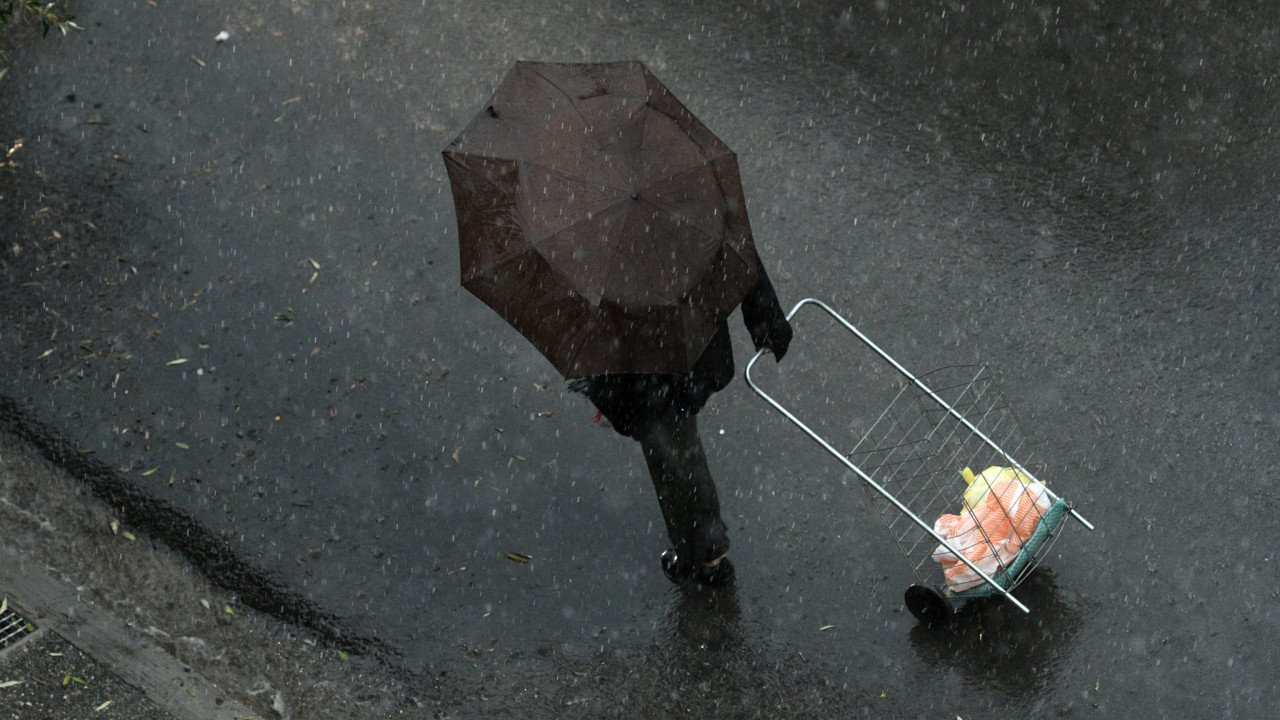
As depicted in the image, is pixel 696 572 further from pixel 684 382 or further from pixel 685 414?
pixel 684 382

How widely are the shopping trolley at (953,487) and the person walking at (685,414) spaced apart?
167 mm

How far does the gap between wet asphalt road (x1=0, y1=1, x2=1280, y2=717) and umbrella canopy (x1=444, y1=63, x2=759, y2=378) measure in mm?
1693

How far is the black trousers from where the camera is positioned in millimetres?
4938

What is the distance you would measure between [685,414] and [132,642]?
264 centimetres

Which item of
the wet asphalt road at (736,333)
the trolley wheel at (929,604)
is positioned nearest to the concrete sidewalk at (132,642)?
the wet asphalt road at (736,333)

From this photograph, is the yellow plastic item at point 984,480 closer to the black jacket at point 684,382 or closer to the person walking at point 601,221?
the black jacket at point 684,382

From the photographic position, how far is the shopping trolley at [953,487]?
5.09 m

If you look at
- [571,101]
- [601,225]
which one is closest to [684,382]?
[601,225]

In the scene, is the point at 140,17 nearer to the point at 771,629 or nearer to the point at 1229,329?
the point at 771,629

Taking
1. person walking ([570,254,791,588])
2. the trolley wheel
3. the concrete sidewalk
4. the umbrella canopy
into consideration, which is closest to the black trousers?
person walking ([570,254,791,588])

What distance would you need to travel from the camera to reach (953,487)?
225 inches

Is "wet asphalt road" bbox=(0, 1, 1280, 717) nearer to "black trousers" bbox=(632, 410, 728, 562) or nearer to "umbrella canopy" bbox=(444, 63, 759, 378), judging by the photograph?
"black trousers" bbox=(632, 410, 728, 562)

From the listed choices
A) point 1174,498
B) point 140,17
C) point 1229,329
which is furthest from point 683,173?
point 140,17

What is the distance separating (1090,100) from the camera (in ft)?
23.4
